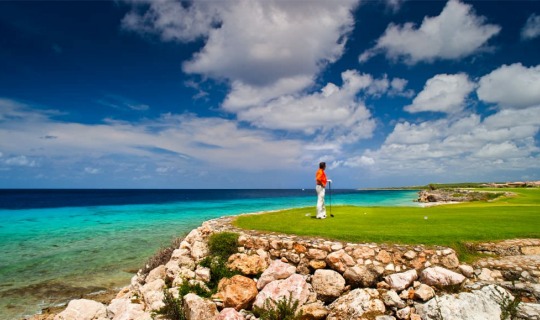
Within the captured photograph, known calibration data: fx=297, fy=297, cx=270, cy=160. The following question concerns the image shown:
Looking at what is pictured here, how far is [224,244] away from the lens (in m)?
10.9

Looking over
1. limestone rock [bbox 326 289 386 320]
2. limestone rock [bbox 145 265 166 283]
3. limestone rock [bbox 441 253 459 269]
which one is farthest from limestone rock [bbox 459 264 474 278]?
limestone rock [bbox 145 265 166 283]

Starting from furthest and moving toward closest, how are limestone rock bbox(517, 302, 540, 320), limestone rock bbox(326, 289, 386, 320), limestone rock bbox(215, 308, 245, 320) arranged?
limestone rock bbox(215, 308, 245, 320) → limestone rock bbox(326, 289, 386, 320) → limestone rock bbox(517, 302, 540, 320)

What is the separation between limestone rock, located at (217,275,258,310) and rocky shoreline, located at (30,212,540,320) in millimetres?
26

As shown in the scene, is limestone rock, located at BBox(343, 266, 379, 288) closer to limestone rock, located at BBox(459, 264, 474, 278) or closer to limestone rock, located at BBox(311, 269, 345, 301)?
limestone rock, located at BBox(311, 269, 345, 301)

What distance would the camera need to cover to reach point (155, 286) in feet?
33.0

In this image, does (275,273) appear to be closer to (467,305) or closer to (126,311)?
(126,311)

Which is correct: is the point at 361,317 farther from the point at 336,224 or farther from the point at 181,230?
the point at 181,230

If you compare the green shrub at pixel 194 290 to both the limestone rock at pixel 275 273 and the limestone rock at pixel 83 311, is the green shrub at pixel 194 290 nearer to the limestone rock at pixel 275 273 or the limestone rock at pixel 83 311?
the limestone rock at pixel 275 273

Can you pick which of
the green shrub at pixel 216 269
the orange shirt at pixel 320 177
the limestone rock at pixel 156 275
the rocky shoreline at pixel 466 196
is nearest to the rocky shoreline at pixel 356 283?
the green shrub at pixel 216 269

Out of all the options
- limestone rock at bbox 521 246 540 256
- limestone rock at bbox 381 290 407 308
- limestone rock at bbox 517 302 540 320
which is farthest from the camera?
limestone rock at bbox 521 246 540 256

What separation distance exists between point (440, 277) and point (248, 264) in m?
5.46

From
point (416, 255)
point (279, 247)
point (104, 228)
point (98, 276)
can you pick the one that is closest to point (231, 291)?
point (279, 247)

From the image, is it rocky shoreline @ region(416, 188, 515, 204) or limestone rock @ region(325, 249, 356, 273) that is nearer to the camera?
limestone rock @ region(325, 249, 356, 273)

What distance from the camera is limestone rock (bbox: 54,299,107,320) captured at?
32.1 feet
